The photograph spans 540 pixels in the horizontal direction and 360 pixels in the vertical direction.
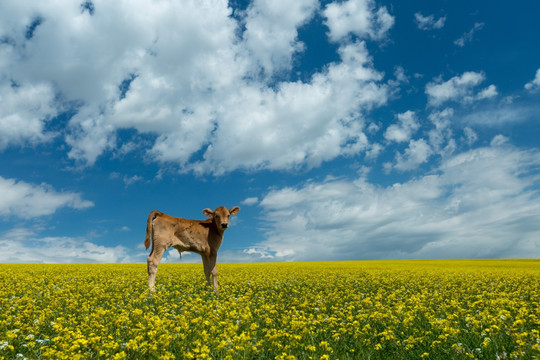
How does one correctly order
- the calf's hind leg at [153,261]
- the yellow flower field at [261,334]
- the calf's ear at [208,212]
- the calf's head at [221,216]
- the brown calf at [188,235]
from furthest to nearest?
the calf's ear at [208,212] → the calf's head at [221,216] → the brown calf at [188,235] → the calf's hind leg at [153,261] → the yellow flower field at [261,334]

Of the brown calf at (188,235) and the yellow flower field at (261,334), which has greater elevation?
the brown calf at (188,235)

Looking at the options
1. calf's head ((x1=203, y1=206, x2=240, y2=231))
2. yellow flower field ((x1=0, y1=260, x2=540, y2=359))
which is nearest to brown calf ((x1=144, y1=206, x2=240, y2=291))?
calf's head ((x1=203, y1=206, x2=240, y2=231))

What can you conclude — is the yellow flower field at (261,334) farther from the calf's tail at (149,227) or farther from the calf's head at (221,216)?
the calf's head at (221,216)

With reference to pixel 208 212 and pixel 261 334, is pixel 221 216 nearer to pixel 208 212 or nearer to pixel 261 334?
pixel 208 212

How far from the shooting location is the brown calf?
16.6 meters

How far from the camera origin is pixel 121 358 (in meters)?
5.84

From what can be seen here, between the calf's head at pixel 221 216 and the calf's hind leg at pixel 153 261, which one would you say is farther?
the calf's head at pixel 221 216

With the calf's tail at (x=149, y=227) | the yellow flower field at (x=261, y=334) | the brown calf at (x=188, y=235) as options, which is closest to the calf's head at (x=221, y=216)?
the brown calf at (x=188, y=235)

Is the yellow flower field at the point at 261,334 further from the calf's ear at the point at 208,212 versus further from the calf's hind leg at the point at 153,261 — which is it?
the calf's ear at the point at 208,212

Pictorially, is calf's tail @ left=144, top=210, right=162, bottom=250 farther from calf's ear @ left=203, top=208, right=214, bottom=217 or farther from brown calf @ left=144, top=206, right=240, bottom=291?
calf's ear @ left=203, top=208, right=214, bottom=217

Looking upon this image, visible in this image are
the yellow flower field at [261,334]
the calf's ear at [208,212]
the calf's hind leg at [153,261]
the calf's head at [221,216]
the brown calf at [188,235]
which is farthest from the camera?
the calf's ear at [208,212]

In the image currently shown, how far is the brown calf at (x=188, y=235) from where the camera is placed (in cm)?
1658

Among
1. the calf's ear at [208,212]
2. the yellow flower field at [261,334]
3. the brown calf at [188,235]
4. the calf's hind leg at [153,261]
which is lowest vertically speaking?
the yellow flower field at [261,334]

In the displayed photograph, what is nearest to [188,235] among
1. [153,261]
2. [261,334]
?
[153,261]
